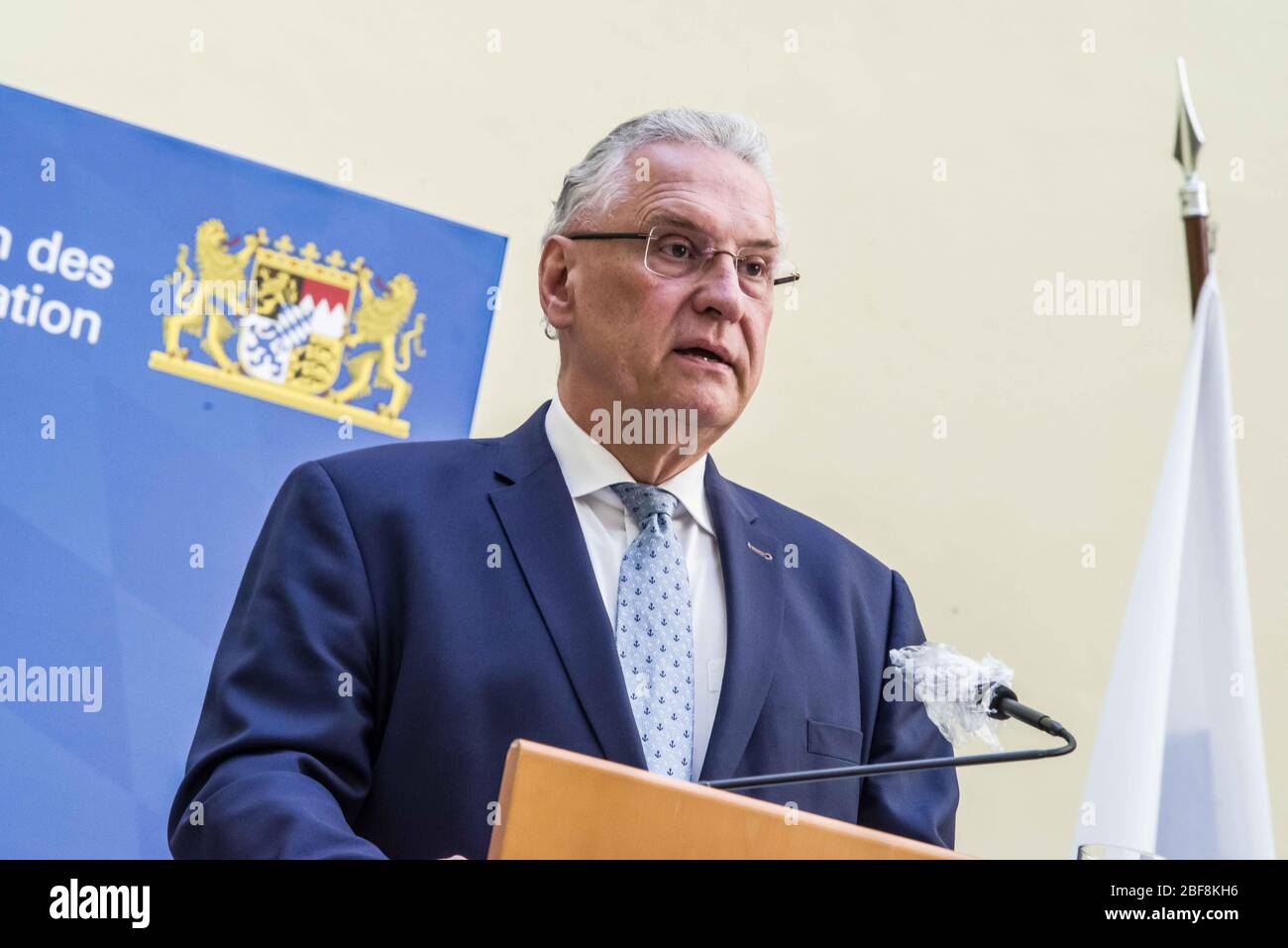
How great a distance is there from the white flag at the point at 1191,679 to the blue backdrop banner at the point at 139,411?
1.42m

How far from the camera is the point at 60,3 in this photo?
8.96ft

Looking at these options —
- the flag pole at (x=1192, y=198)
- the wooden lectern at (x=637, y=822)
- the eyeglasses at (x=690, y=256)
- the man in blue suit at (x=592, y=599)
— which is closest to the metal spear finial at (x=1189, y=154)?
the flag pole at (x=1192, y=198)

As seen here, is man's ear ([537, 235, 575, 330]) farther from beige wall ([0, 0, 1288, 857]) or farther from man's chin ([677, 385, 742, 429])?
beige wall ([0, 0, 1288, 857])

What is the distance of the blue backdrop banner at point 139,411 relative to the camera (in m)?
2.42

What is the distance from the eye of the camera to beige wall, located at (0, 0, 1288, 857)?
10.3 feet

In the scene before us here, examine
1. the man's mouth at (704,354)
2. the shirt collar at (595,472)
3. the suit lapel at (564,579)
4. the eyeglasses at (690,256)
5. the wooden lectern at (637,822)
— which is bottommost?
the wooden lectern at (637,822)

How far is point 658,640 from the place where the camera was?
1.81m

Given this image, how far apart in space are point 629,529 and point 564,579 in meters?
0.18

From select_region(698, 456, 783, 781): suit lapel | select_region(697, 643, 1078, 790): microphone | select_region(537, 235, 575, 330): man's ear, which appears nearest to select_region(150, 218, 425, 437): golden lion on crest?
select_region(537, 235, 575, 330): man's ear

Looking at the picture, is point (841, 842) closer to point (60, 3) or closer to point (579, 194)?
point (579, 194)

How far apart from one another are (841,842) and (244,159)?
1.89 meters

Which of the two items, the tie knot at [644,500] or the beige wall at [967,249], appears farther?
the beige wall at [967,249]

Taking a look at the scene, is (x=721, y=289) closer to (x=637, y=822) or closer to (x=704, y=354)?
(x=704, y=354)

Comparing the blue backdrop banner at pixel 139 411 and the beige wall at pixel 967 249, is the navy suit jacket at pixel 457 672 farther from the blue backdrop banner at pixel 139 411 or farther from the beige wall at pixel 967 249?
the beige wall at pixel 967 249
